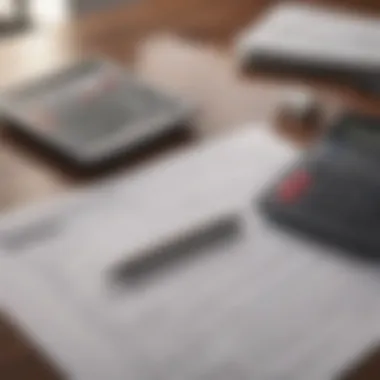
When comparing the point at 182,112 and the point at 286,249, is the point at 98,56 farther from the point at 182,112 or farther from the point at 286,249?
the point at 286,249

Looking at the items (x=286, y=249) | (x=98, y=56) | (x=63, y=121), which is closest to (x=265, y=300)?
(x=286, y=249)

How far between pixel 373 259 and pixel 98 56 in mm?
453

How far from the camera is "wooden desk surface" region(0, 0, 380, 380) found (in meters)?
0.80

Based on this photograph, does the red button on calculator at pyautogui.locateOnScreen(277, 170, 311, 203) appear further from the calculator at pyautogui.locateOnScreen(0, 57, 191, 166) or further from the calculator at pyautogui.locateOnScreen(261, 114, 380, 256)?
the calculator at pyautogui.locateOnScreen(0, 57, 191, 166)

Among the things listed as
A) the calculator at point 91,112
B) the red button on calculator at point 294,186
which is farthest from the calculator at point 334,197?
the calculator at point 91,112

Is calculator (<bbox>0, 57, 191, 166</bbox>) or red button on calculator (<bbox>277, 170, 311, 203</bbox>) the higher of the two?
calculator (<bbox>0, 57, 191, 166</bbox>)

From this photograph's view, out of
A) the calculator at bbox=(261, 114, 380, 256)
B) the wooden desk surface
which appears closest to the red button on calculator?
the calculator at bbox=(261, 114, 380, 256)

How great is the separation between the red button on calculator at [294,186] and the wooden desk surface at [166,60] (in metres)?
0.11

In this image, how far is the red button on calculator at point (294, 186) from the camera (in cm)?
72

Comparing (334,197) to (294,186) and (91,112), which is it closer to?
(294,186)

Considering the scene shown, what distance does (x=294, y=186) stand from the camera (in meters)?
0.73

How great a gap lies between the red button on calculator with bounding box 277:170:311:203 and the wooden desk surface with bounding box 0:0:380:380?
4.4 inches

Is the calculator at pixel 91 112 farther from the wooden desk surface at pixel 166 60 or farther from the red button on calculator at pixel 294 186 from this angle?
the red button on calculator at pixel 294 186

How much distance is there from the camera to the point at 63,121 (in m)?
0.84
